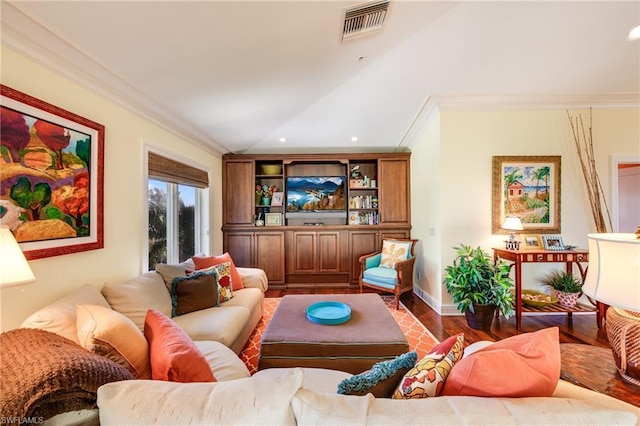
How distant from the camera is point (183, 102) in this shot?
2.46 meters

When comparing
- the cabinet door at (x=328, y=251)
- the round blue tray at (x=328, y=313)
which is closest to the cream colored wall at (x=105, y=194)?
the round blue tray at (x=328, y=313)

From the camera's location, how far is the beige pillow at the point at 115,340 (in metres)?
1.08

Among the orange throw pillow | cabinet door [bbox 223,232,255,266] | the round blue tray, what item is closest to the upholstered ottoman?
the round blue tray

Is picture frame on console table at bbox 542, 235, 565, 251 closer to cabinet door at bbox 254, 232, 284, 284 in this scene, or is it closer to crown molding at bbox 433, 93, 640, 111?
crown molding at bbox 433, 93, 640, 111

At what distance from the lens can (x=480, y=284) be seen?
276 centimetres

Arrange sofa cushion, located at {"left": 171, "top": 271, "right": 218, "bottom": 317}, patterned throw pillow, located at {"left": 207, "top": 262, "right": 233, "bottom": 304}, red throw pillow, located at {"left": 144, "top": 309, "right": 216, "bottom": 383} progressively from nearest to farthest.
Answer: red throw pillow, located at {"left": 144, "top": 309, "right": 216, "bottom": 383} < sofa cushion, located at {"left": 171, "top": 271, "right": 218, "bottom": 317} < patterned throw pillow, located at {"left": 207, "top": 262, "right": 233, "bottom": 304}

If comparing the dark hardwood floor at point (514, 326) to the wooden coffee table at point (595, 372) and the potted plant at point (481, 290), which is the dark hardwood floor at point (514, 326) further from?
the wooden coffee table at point (595, 372)

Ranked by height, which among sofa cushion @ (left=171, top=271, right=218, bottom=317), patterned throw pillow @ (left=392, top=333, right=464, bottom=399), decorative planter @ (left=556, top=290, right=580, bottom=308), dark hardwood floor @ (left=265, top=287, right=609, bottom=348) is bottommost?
dark hardwood floor @ (left=265, top=287, right=609, bottom=348)

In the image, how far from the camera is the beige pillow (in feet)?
3.54

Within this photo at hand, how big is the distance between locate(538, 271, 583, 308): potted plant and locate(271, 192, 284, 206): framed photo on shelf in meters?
3.98

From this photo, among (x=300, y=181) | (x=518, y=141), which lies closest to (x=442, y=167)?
(x=518, y=141)

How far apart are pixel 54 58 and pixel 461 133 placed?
12.5ft

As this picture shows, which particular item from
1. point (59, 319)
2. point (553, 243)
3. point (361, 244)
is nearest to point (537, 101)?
point (553, 243)

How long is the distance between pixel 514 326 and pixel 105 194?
422cm
